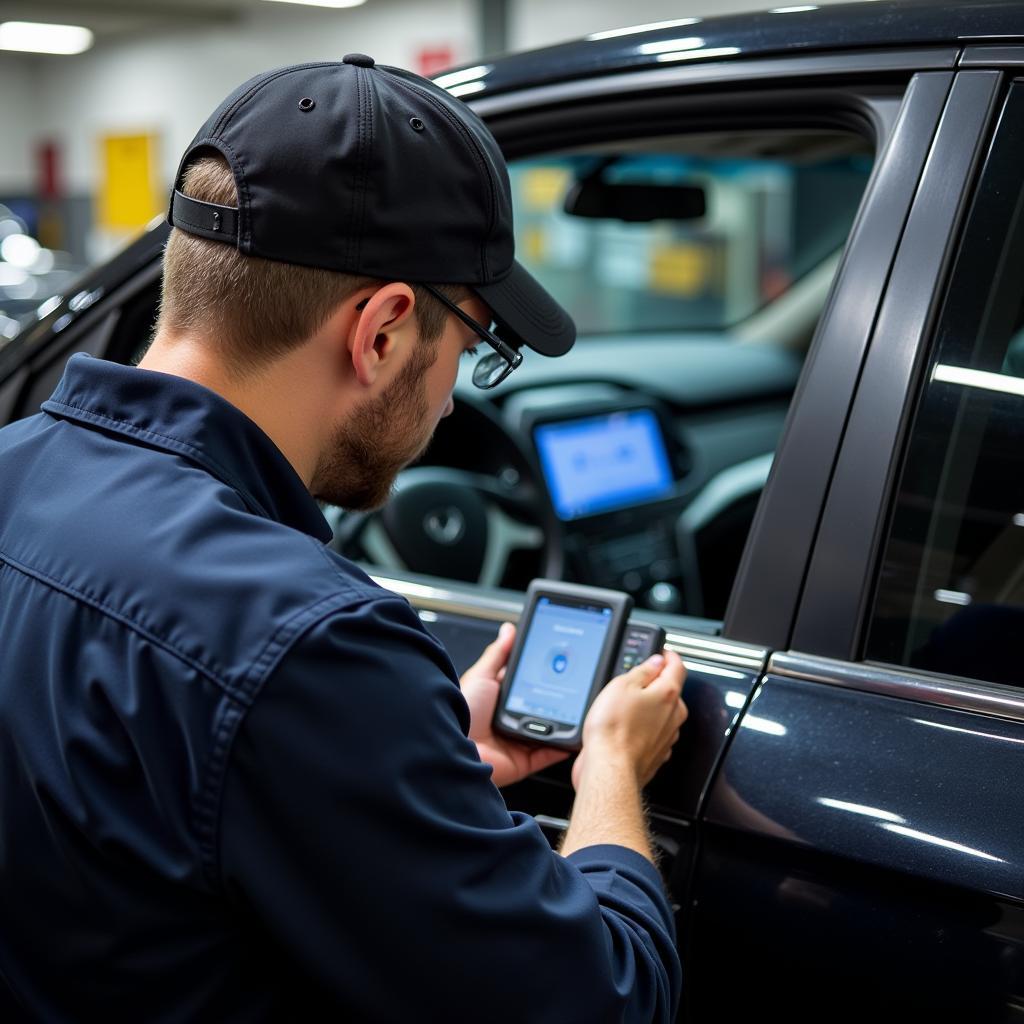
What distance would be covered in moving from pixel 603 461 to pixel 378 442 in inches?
62.9

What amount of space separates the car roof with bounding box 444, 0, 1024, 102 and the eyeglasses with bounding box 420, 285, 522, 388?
450 mm

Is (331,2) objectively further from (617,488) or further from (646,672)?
(646,672)

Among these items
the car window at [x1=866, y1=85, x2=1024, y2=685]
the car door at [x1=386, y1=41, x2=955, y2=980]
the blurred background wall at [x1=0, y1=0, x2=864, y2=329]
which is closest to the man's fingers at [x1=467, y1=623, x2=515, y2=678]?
the car door at [x1=386, y1=41, x2=955, y2=980]

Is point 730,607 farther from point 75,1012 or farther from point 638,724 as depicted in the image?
point 75,1012

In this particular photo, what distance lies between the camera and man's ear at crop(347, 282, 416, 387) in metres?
0.97

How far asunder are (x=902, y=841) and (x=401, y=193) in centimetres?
66

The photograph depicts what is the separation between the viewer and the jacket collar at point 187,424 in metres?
0.90

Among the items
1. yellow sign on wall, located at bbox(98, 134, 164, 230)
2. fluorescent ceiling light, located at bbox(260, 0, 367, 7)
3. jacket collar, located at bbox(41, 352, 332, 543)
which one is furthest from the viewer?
yellow sign on wall, located at bbox(98, 134, 164, 230)

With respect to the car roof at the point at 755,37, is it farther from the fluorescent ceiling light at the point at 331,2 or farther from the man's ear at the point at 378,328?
the fluorescent ceiling light at the point at 331,2

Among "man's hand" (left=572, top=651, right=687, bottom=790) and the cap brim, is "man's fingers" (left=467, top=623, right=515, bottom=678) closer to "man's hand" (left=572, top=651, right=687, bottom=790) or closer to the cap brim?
"man's hand" (left=572, top=651, right=687, bottom=790)

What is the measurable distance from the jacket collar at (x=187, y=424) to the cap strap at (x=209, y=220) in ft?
0.42

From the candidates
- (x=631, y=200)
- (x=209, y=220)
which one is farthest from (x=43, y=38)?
(x=209, y=220)

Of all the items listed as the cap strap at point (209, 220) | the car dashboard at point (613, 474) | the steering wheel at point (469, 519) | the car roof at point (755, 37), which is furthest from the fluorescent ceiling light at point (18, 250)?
the cap strap at point (209, 220)

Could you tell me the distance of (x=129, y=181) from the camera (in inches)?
532
